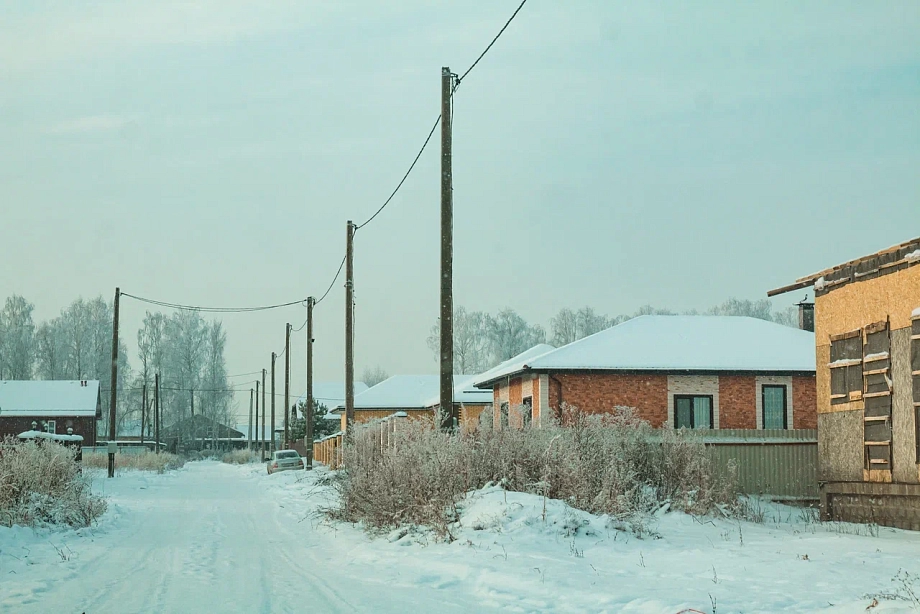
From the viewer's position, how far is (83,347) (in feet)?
313

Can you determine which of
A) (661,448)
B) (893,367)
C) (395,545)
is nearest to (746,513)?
(661,448)

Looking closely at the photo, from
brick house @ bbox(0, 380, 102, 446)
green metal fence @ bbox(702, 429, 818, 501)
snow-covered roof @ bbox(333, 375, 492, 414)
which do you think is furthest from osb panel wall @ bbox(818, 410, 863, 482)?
brick house @ bbox(0, 380, 102, 446)

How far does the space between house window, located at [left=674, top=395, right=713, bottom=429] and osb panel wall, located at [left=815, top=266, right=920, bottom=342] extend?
31.4 ft

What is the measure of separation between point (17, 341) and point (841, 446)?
90217mm

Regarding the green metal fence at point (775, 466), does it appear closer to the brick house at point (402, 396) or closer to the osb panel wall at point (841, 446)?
the osb panel wall at point (841, 446)

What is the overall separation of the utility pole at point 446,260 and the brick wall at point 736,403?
12983 mm

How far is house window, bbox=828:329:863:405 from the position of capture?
17.0 metres

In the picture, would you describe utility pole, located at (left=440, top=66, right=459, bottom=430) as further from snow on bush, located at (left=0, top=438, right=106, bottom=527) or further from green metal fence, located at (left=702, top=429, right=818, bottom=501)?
green metal fence, located at (left=702, top=429, right=818, bottom=501)

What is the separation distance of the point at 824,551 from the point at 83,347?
9281 centimetres

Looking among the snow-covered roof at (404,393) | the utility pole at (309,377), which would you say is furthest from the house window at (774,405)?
the snow-covered roof at (404,393)

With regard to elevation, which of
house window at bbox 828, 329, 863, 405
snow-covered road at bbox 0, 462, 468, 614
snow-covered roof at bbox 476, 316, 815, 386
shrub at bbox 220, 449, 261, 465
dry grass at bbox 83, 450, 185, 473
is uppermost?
snow-covered roof at bbox 476, 316, 815, 386

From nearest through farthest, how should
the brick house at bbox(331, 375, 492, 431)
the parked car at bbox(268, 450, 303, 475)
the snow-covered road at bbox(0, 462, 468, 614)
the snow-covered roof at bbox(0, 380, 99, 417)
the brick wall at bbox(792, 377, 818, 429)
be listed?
the snow-covered road at bbox(0, 462, 468, 614)
the brick wall at bbox(792, 377, 818, 429)
the parked car at bbox(268, 450, 303, 475)
the brick house at bbox(331, 375, 492, 431)
the snow-covered roof at bbox(0, 380, 99, 417)

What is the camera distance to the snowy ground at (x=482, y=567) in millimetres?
9180

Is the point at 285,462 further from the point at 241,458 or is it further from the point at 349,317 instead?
the point at 241,458
